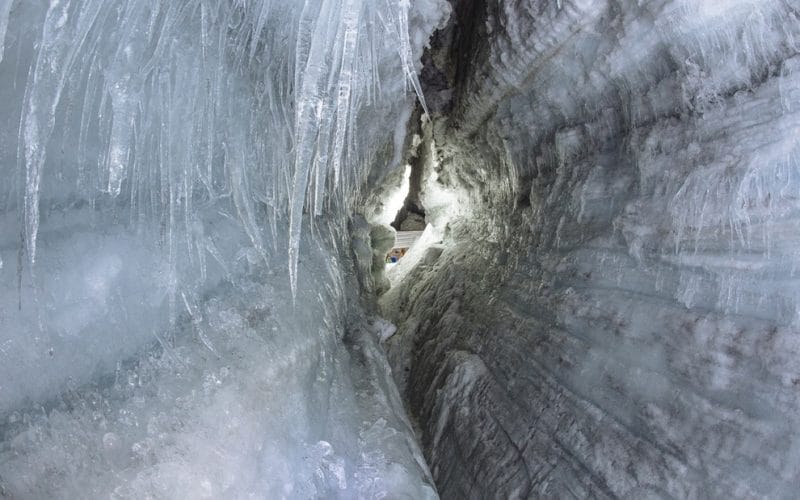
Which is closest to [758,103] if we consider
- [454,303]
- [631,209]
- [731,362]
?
[631,209]

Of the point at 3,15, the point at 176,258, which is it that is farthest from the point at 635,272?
the point at 3,15

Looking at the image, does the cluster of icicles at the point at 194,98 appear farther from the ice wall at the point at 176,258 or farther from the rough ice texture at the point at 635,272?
the rough ice texture at the point at 635,272

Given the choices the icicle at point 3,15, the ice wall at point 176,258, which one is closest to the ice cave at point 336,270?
the ice wall at point 176,258

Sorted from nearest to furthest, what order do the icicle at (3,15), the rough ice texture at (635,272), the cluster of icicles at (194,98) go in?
the icicle at (3,15), the cluster of icicles at (194,98), the rough ice texture at (635,272)

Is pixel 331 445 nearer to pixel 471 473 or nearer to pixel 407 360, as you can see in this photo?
pixel 471 473

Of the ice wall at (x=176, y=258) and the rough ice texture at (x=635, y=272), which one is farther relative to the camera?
the rough ice texture at (x=635, y=272)

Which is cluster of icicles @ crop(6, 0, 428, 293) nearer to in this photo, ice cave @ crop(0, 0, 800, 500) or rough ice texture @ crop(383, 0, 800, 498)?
ice cave @ crop(0, 0, 800, 500)

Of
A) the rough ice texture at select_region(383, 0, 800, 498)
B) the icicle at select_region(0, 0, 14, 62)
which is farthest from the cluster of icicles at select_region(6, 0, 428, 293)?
the rough ice texture at select_region(383, 0, 800, 498)
